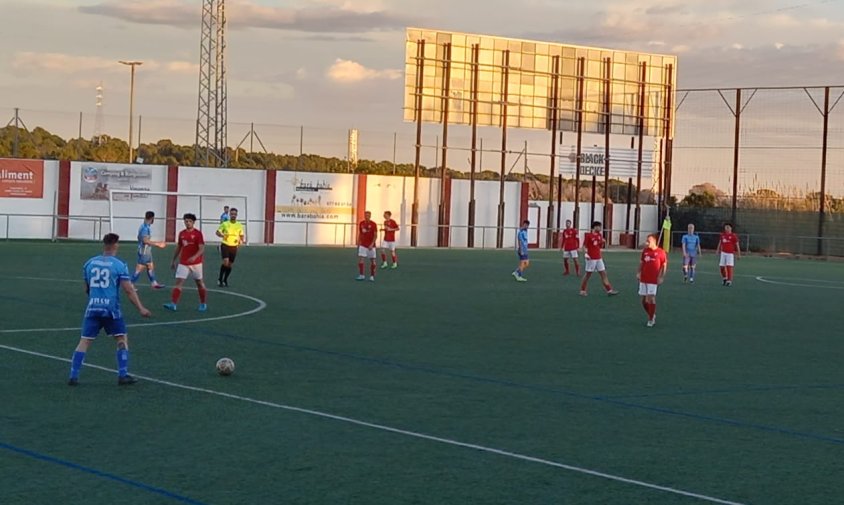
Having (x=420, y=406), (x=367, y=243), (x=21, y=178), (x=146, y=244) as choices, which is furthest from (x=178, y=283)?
(x=21, y=178)

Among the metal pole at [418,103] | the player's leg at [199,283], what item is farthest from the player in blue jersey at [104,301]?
the metal pole at [418,103]

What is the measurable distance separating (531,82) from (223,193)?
18988mm

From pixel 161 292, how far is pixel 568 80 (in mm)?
45823

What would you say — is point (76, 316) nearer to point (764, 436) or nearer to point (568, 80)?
point (764, 436)

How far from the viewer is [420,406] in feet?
40.5

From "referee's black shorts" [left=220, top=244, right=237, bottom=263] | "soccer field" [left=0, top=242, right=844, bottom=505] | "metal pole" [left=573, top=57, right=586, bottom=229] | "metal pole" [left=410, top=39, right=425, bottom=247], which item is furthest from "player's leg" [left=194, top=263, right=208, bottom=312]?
"metal pole" [left=573, top=57, right=586, bottom=229]

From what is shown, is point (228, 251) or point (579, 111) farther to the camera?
point (579, 111)

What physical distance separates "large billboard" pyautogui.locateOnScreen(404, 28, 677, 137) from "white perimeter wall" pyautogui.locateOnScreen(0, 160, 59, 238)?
18495 millimetres

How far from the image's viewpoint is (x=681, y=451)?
1038 cm

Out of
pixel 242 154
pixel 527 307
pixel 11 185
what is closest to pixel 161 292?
pixel 527 307

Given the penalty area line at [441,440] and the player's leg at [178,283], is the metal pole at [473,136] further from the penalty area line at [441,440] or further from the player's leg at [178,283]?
the penalty area line at [441,440]

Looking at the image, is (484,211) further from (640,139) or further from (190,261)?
(190,261)

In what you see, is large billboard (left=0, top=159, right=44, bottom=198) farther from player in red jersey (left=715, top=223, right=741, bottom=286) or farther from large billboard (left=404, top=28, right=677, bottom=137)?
player in red jersey (left=715, top=223, right=741, bottom=286)

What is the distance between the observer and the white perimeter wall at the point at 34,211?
54.5 m
